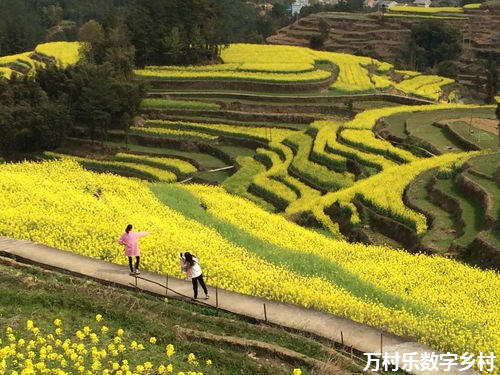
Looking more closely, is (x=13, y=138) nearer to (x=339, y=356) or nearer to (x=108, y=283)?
(x=108, y=283)

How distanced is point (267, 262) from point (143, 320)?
7.08 m

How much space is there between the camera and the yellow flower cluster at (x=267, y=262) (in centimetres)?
1243

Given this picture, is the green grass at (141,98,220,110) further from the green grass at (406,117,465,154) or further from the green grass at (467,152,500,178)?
the green grass at (467,152,500,178)

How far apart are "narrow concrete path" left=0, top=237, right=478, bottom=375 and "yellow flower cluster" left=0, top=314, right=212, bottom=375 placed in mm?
2429

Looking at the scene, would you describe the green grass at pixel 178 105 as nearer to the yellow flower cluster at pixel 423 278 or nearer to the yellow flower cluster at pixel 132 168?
the yellow flower cluster at pixel 132 168

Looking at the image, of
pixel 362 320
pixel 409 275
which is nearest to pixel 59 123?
pixel 409 275

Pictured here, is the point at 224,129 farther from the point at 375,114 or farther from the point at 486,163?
the point at 486,163

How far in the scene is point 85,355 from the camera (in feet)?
29.7

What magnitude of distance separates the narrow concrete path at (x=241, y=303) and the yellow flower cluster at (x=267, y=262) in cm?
87

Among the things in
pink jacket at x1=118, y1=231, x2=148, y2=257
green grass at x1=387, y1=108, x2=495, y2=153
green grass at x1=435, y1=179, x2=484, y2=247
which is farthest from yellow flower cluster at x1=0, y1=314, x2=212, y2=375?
green grass at x1=387, y1=108, x2=495, y2=153

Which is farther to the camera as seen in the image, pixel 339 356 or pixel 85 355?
pixel 339 356

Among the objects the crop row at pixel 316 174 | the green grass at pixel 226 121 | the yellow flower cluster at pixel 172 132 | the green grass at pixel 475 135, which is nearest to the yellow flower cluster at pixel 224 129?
the yellow flower cluster at pixel 172 132

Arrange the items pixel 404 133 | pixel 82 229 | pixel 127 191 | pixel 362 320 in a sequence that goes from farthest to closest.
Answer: pixel 404 133 → pixel 127 191 → pixel 82 229 → pixel 362 320

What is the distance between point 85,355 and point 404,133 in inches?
1329
